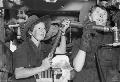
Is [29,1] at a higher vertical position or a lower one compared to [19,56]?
higher

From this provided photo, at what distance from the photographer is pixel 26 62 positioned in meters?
2.25

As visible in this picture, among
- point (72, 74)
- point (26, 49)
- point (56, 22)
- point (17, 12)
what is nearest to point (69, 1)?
point (56, 22)

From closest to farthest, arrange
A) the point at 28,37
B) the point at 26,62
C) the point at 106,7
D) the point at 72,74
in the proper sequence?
the point at 26,62
the point at 28,37
the point at 106,7
the point at 72,74

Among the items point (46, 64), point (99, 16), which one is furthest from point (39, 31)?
point (99, 16)

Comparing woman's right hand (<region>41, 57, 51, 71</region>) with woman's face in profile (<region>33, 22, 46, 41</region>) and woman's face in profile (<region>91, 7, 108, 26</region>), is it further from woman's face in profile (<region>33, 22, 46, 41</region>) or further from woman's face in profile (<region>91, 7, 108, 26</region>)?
woman's face in profile (<region>91, 7, 108, 26</region>)

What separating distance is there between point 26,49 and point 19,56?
0.07 metres

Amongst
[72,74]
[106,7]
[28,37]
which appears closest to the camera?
[28,37]

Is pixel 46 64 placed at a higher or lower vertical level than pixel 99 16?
lower

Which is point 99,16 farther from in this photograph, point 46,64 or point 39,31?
point 46,64

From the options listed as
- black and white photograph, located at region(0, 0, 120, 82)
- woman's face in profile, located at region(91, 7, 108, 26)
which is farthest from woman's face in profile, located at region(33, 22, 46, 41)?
woman's face in profile, located at region(91, 7, 108, 26)

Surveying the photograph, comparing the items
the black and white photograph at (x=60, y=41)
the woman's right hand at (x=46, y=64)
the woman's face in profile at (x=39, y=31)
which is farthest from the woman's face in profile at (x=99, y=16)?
the woman's right hand at (x=46, y=64)

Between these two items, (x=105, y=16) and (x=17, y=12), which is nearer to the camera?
(x=105, y=16)

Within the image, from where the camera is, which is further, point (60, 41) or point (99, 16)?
point (60, 41)

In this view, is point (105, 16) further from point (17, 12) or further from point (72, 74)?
point (17, 12)
